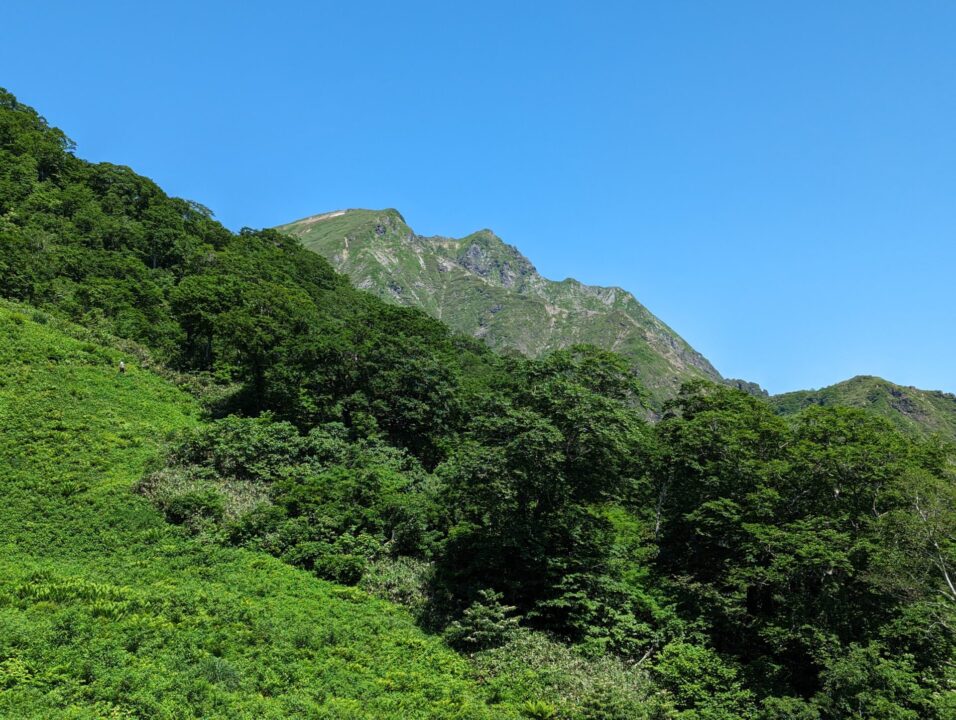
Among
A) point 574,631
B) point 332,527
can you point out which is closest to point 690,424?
point 574,631

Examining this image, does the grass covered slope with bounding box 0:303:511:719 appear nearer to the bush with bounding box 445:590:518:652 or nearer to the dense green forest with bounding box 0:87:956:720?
the dense green forest with bounding box 0:87:956:720

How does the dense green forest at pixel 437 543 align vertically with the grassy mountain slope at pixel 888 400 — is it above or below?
below

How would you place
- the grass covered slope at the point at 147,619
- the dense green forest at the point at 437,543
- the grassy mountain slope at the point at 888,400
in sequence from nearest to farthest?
the grass covered slope at the point at 147,619, the dense green forest at the point at 437,543, the grassy mountain slope at the point at 888,400

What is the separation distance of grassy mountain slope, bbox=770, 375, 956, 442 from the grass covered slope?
153m

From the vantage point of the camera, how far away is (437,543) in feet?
80.4

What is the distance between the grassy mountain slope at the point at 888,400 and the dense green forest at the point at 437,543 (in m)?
135

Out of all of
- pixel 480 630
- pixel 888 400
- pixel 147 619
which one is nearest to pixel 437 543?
pixel 480 630

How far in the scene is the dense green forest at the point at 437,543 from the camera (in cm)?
1424

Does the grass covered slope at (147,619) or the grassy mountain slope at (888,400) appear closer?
the grass covered slope at (147,619)

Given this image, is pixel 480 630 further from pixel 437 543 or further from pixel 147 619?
pixel 147 619

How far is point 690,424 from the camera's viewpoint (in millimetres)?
32219

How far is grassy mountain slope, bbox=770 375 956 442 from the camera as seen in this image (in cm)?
14875

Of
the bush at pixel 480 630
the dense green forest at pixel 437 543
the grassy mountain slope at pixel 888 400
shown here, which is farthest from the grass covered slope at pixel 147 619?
the grassy mountain slope at pixel 888 400

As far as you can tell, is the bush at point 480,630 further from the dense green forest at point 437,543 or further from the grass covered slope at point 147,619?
the grass covered slope at point 147,619
